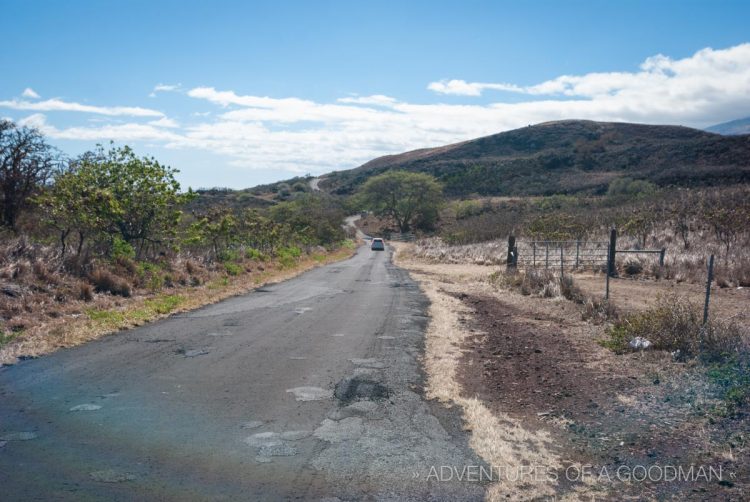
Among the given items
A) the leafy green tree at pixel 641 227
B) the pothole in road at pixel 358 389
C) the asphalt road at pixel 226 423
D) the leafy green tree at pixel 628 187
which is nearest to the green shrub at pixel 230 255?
the asphalt road at pixel 226 423

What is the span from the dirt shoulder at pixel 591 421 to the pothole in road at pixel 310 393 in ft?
4.75

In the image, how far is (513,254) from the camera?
23234mm

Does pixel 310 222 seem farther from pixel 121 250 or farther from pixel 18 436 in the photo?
pixel 18 436

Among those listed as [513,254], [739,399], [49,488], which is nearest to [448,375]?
[739,399]

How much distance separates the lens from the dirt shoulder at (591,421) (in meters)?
4.52

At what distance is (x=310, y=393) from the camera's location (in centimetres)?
666

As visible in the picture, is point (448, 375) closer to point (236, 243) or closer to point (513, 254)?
point (513, 254)

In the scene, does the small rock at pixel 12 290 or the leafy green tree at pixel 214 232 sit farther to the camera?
the leafy green tree at pixel 214 232

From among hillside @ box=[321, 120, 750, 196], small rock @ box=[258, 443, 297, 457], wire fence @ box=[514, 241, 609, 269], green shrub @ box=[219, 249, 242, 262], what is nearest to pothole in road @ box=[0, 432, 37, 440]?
small rock @ box=[258, 443, 297, 457]

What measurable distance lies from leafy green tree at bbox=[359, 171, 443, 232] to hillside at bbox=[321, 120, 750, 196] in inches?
515

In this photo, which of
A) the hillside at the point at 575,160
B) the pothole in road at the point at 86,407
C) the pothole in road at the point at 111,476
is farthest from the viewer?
the hillside at the point at 575,160

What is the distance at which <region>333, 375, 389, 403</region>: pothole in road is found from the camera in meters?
6.58

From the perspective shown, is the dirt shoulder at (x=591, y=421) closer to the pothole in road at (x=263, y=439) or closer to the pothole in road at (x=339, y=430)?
the pothole in road at (x=339, y=430)

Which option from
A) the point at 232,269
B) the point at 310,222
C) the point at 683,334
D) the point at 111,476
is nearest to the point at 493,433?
the point at 111,476
